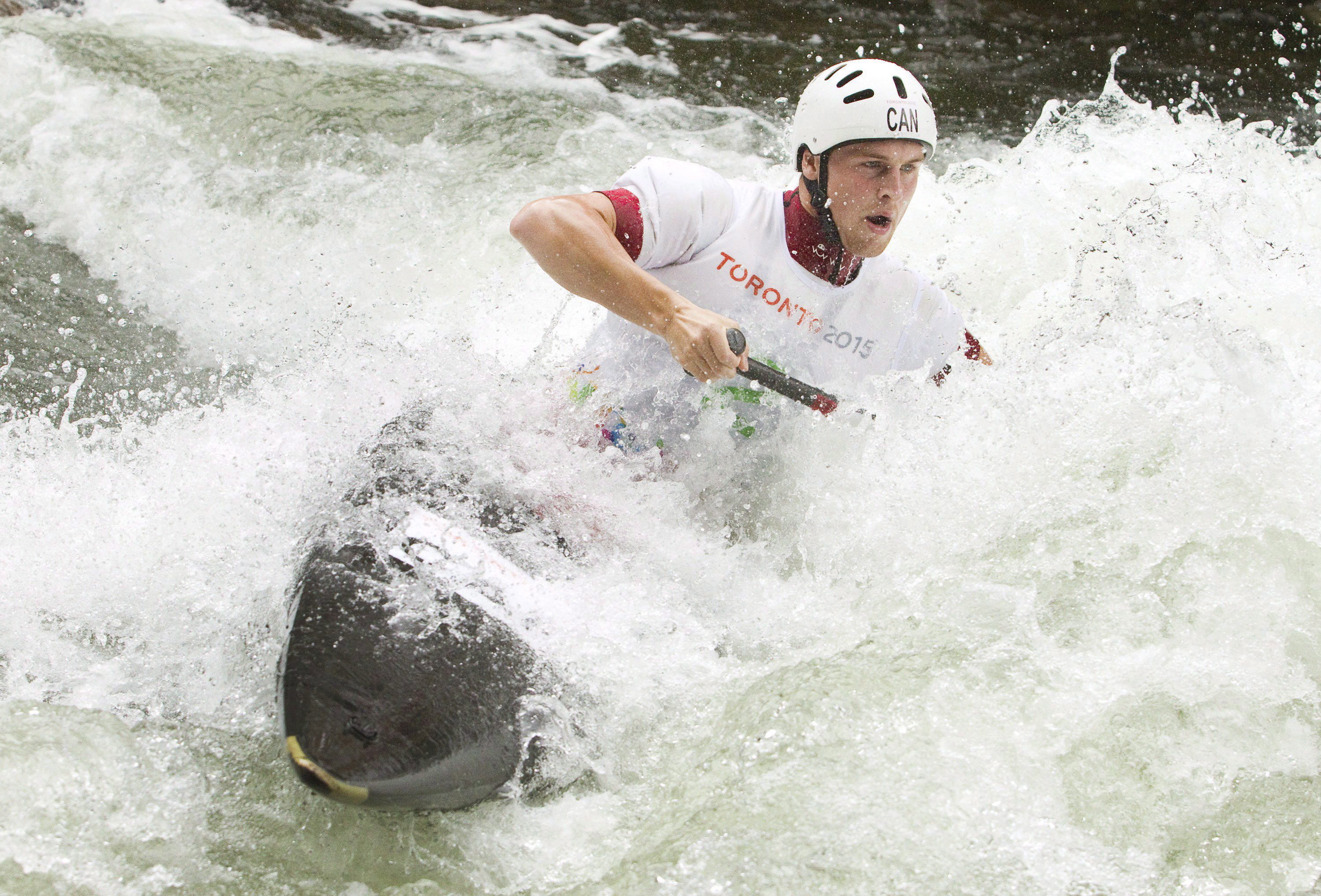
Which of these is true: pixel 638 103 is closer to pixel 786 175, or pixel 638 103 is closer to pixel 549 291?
pixel 786 175

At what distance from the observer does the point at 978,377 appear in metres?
2.92

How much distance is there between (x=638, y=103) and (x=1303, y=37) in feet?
14.3

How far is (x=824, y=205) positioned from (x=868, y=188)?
0.11 metres

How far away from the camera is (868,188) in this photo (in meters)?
2.60

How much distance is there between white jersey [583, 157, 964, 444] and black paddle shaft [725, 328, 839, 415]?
301mm

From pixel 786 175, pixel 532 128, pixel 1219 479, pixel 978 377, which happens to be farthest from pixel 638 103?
pixel 1219 479

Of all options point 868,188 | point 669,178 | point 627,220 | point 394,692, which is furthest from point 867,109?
point 394,692

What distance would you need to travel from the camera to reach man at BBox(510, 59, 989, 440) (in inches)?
99.7

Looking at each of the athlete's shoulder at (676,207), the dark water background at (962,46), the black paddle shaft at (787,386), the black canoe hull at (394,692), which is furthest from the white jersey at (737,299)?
the dark water background at (962,46)

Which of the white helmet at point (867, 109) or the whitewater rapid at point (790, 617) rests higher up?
the white helmet at point (867, 109)

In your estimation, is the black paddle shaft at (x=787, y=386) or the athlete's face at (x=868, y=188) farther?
the athlete's face at (x=868, y=188)

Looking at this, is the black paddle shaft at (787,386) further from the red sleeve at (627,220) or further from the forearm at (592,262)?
the red sleeve at (627,220)

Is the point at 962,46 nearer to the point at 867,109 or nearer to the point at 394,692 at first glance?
the point at 867,109

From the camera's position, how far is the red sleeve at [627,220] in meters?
2.45
